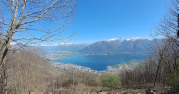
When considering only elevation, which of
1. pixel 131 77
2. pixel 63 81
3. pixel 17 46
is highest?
pixel 17 46

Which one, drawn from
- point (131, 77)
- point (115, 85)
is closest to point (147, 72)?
point (131, 77)

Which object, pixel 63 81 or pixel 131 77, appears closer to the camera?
pixel 131 77

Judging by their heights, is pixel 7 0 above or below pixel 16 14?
above

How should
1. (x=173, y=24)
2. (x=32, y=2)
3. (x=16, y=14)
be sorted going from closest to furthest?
(x=16, y=14)
(x=32, y=2)
(x=173, y=24)

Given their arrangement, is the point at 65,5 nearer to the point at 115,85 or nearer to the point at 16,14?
the point at 16,14

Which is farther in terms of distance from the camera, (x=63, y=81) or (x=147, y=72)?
(x=63, y=81)

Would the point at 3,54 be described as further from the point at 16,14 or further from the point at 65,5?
the point at 65,5

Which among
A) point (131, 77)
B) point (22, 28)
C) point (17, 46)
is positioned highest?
point (22, 28)

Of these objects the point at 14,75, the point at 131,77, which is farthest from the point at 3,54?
the point at 131,77

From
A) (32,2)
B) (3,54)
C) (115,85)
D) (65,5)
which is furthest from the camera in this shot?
(115,85)
